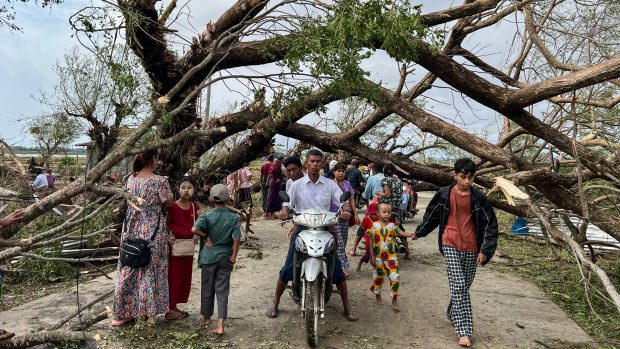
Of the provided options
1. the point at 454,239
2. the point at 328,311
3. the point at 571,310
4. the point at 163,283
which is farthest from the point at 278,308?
the point at 571,310

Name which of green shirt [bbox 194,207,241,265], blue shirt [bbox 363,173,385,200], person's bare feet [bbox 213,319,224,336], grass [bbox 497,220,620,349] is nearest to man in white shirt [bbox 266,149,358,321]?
green shirt [bbox 194,207,241,265]

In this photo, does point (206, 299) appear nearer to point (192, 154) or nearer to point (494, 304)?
point (494, 304)

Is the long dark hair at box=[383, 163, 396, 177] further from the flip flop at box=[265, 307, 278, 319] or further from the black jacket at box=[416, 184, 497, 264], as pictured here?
the flip flop at box=[265, 307, 278, 319]

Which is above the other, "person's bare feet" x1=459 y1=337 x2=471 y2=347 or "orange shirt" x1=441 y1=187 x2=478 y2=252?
"orange shirt" x1=441 y1=187 x2=478 y2=252

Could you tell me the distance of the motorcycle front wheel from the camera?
13.9 ft

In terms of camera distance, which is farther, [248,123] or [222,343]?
[248,123]

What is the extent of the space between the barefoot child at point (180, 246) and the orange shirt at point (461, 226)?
8.81 feet

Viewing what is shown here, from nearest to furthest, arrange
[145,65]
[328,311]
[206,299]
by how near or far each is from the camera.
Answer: [206,299]
[328,311]
[145,65]

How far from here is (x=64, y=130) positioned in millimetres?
23938

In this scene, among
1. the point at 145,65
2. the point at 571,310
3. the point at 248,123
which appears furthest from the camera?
the point at 248,123

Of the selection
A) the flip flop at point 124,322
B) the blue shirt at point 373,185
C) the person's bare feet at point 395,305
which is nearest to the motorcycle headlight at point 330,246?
the person's bare feet at point 395,305

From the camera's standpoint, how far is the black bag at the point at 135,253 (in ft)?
14.5

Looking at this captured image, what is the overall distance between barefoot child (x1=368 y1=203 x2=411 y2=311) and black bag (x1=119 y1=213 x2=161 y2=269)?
2652 mm

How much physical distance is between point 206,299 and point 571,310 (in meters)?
4.52
